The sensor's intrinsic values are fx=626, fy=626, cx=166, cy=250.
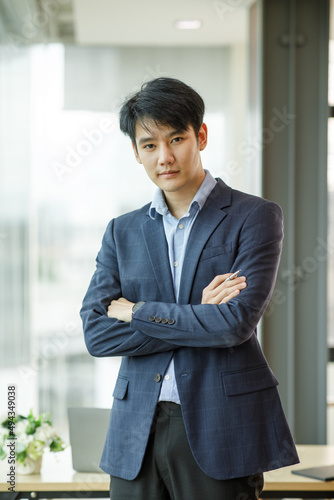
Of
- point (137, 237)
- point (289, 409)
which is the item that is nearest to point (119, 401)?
point (137, 237)

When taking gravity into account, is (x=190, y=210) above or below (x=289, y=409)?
above

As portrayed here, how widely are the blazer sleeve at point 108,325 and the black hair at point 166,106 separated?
1.22ft

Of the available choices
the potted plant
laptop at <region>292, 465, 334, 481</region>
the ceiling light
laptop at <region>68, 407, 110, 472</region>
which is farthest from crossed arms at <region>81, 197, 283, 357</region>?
the ceiling light

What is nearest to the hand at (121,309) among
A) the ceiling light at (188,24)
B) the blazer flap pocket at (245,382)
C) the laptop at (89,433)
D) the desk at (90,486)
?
the blazer flap pocket at (245,382)

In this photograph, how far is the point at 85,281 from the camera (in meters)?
4.35

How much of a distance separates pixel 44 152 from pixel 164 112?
8.77 ft

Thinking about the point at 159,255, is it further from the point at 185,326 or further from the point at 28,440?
the point at 28,440

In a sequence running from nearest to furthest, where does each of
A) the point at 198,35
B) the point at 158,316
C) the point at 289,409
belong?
the point at 158,316, the point at 289,409, the point at 198,35

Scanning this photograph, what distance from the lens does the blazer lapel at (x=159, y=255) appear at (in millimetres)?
1770

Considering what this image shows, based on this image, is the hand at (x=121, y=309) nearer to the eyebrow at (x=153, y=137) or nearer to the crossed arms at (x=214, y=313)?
the crossed arms at (x=214, y=313)

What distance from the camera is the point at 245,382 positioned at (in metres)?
1.63

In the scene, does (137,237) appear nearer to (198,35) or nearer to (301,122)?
(301,122)

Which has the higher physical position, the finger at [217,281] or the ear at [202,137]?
the ear at [202,137]

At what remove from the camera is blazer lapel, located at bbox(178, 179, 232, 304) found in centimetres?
174
